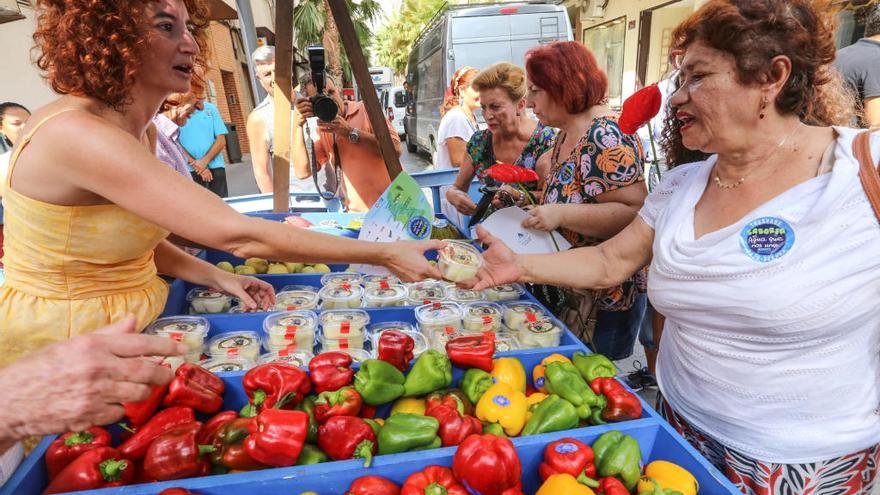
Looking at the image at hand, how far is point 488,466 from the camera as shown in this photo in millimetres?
1226

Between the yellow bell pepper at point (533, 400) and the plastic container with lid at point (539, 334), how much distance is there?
381 millimetres

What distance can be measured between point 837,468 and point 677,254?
2.63 feet

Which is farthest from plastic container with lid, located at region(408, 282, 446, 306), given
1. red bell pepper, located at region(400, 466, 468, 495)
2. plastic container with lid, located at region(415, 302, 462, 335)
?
red bell pepper, located at region(400, 466, 468, 495)

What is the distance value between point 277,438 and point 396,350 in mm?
529

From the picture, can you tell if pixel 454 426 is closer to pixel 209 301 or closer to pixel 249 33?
pixel 209 301

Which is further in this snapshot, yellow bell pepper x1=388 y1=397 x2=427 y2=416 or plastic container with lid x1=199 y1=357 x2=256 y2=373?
plastic container with lid x1=199 y1=357 x2=256 y2=373

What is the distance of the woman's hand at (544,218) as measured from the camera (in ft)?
7.16

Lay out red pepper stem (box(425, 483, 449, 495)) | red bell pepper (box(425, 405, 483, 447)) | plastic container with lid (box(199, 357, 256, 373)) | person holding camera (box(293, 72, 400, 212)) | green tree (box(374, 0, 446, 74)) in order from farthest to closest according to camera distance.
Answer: green tree (box(374, 0, 446, 74)), person holding camera (box(293, 72, 400, 212)), plastic container with lid (box(199, 357, 256, 373)), red bell pepper (box(425, 405, 483, 447)), red pepper stem (box(425, 483, 449, 495))

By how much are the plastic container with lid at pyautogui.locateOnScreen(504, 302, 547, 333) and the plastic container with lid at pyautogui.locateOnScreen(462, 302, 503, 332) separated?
5cm

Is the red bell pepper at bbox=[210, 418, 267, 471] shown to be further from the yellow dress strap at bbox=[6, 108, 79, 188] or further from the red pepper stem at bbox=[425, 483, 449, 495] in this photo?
the yellow dress strap at bbox=[6, 108, 79, 188]

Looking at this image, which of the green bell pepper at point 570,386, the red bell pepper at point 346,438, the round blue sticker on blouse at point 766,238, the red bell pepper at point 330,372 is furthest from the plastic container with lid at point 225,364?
the round blue sticker on blouse at point 766,238

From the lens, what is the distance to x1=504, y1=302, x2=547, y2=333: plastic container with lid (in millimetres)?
2186

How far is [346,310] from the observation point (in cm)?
229

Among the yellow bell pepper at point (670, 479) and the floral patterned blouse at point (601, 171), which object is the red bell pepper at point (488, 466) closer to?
the yellow bell pepper at point (670, 479)
